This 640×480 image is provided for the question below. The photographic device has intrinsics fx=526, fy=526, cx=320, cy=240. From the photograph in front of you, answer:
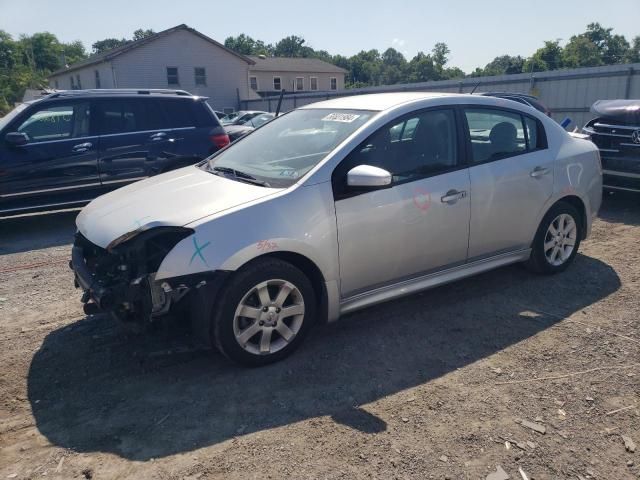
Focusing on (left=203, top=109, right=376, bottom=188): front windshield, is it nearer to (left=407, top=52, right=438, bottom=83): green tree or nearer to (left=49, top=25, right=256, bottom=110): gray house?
(left=49, top=25, right=256, bottom=110): gray house

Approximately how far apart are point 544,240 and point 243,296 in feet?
10.2

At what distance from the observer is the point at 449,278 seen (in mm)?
4344

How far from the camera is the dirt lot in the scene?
270 centimetres

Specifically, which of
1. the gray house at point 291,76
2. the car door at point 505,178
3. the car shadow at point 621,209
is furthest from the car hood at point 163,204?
the gray house at point 291,76

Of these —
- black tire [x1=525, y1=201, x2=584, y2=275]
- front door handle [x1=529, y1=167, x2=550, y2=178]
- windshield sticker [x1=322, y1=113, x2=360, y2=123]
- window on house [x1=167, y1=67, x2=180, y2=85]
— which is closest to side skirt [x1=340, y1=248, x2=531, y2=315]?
black tire [x1=525, y1=201, x2=584, y2=275]

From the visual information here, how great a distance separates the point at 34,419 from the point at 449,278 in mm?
3110

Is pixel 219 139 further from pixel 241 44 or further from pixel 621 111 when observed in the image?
pixel 241 44

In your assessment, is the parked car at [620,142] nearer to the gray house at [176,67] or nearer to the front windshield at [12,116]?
the front windshield at [12,116]

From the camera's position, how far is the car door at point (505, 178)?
4383mm

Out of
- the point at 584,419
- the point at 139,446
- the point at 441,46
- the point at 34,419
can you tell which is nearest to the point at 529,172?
the point at 584,419

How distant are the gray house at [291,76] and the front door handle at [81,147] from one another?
151 feet

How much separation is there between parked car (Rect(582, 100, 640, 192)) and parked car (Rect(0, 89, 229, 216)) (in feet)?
19.6

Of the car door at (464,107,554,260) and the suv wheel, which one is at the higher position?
the car door at (464,107,554,260)

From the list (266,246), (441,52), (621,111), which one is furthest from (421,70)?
(266,246)
